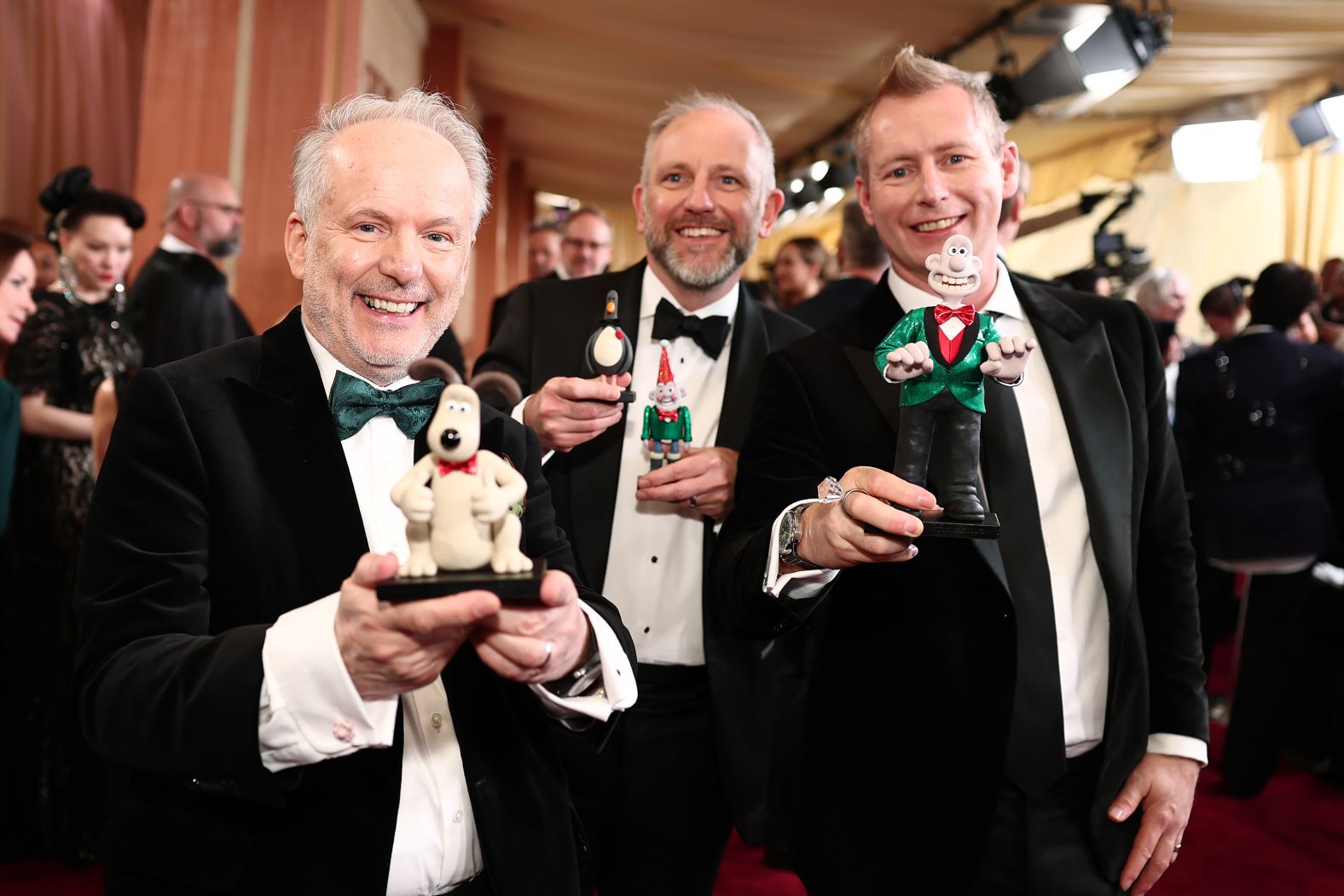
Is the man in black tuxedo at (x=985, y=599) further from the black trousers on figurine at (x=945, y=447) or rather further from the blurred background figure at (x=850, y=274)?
the blurred background figure at (x=850, y=274)

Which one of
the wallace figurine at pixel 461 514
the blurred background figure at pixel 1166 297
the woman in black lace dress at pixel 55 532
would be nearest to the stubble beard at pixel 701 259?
the wallace figurine at pixel 461 514

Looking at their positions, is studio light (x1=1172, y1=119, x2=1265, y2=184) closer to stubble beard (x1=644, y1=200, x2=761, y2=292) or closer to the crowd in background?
the crowd in background

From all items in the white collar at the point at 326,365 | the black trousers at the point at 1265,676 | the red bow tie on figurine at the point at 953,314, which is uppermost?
the red bow tie on figurine at the point at 953,314

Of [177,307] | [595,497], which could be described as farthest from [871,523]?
[177,307]

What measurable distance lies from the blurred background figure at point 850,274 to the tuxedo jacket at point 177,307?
6.26 ft

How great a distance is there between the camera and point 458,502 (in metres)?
1.06

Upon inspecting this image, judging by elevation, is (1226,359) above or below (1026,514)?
above

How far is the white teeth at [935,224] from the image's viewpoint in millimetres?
1602

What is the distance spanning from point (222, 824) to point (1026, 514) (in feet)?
3.78

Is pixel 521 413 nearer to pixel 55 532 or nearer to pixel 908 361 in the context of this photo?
pixel 908 361

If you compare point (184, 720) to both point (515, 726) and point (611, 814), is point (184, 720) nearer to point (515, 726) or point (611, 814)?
point (515, 726)

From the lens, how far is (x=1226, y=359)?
4.24 meters

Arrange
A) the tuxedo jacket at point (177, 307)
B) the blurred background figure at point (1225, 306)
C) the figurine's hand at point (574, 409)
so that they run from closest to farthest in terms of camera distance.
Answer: the figurine's hand at point (574, 409)
the tuxedo jacket at point (177, 307)
the blurred background figure at point (1225, 306)

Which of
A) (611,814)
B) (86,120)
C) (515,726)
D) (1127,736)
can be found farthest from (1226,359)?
(86,120)
